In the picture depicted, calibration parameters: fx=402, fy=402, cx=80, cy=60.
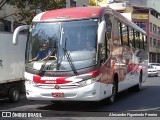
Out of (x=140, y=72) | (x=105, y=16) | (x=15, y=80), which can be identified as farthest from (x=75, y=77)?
(x=140, y=72)

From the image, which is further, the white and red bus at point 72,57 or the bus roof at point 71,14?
the bus roof at point 71,14

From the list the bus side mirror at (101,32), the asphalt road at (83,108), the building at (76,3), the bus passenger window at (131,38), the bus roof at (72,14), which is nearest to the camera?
the asphalt road at (83,108)

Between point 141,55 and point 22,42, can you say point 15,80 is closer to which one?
point 22,42

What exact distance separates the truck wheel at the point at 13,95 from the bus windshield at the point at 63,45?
8.98 ft

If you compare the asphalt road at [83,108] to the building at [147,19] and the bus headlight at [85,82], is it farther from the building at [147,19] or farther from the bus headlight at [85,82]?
the building at [147,19]

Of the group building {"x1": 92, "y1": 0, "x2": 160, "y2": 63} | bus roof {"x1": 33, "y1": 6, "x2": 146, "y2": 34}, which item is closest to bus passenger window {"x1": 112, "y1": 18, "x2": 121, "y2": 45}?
bus roof {"x1": 33, "y1": 6, "x2": 146, "y2": 34}

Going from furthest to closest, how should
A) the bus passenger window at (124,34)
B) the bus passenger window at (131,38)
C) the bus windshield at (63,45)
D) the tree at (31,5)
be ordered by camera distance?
the tree at (31,5)
the bus passenger window at (131,38)
the bus passenger window at (124,34)
the bus windshield at (63,45)

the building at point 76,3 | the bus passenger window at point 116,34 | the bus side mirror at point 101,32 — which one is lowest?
the building at point 76,3

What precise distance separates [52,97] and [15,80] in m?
3.75

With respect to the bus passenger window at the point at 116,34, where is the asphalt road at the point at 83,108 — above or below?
below

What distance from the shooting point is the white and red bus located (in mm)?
11570

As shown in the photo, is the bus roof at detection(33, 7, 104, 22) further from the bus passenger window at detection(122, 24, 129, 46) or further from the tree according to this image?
Answer: the tree

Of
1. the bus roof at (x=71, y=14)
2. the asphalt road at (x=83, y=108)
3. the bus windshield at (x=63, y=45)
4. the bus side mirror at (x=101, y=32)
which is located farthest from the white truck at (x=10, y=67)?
the bus side mirror at (x=101, y=32)

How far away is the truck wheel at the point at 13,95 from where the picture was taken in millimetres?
14594
